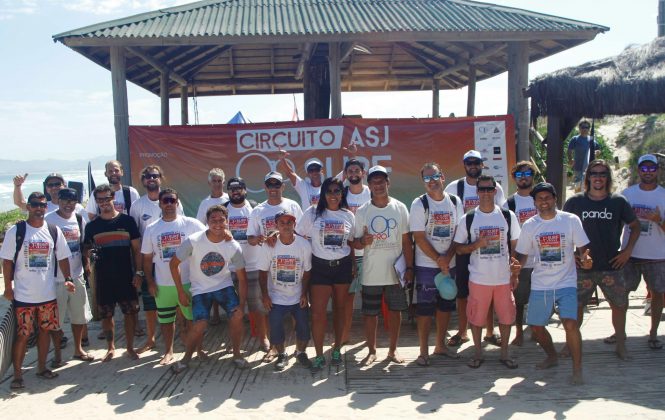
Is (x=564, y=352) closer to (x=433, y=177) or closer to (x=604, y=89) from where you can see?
(x=433, y=177)

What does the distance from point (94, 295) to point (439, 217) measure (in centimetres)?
334

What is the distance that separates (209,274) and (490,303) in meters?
2.50

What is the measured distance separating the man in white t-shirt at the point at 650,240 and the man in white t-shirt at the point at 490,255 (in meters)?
1.28

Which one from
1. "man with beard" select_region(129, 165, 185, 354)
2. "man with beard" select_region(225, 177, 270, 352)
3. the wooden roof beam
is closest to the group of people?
"man with beard" select_region(129, 165, 185, 354)

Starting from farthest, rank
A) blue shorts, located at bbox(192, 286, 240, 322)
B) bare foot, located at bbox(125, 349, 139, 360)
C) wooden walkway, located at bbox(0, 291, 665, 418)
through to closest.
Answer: bare foot, located at bbox(125, 349, 139, 360)
blue shorts, located at bbox(192, 286, 240, 322)
wooden walkway, located at bbox(0, 291, 665, 418)

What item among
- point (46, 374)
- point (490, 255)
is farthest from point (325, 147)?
point (46, 374)

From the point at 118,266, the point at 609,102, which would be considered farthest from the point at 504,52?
the point at 118,266

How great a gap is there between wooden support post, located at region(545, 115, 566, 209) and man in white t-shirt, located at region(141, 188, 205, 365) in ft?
14.6

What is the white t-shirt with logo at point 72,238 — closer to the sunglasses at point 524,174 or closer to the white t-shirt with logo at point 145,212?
the white t-shirt with logo at point 145,212

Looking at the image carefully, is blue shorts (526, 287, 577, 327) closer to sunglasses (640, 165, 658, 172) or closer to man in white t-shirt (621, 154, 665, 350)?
man in white t-shirt (621, 154, 665, 350)

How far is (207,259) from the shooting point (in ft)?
16.5

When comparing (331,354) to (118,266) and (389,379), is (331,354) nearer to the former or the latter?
(389,379)

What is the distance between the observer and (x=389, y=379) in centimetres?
476

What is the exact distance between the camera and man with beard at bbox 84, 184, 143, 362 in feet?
17.4
